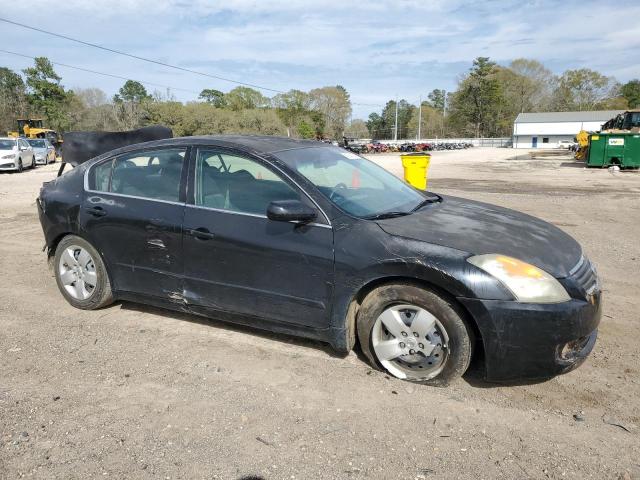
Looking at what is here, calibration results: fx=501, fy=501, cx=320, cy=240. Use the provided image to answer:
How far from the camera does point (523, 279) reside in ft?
9.70

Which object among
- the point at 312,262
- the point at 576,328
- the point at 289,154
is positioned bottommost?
the point at 576,328

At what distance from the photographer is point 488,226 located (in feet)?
11.7

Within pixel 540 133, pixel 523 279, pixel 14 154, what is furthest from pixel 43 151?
pixel 540 133

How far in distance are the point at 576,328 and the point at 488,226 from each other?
0.92 metres

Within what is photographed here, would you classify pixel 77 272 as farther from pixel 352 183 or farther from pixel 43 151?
pixel 43 151

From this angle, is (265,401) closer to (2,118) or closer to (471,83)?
(2,118)

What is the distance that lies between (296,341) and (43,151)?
90.9 feet

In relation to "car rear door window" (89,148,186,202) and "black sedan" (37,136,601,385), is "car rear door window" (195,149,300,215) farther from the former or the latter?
"car rear door window" (89,148,186,202)

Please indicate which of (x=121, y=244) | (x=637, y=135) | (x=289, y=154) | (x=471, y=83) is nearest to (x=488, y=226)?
(x=289, y=154)

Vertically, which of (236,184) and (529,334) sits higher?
(236,184)

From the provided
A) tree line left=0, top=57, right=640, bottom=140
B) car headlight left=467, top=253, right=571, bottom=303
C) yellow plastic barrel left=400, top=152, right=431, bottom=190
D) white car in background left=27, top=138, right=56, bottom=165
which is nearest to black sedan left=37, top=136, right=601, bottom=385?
car headlight left=467, top=253, right=571, bottom=303

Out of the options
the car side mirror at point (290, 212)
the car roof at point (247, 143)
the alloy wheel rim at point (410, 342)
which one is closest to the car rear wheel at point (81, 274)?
the car roof at point (247, 143)

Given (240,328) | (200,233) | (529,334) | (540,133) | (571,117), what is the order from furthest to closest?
(540,133)
(571,117)
(240,328)
(200,233)
(529,334)

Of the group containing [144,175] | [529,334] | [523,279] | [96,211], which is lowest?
[529,334]
